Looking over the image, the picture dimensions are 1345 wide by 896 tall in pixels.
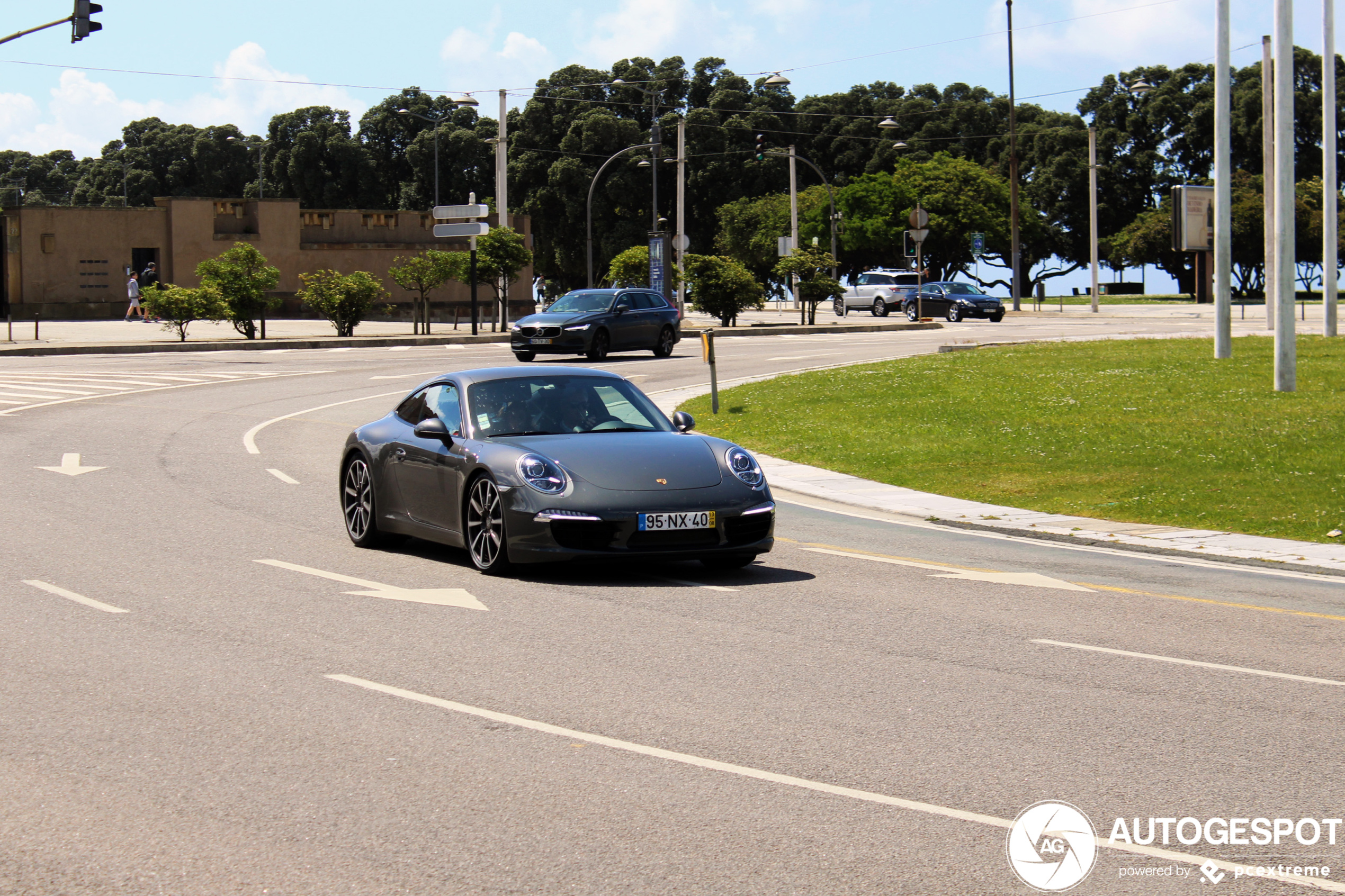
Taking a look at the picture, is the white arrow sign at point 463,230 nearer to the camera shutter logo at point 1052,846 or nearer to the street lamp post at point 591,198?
the street lamp post at point 591,198

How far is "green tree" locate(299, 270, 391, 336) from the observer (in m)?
45.1

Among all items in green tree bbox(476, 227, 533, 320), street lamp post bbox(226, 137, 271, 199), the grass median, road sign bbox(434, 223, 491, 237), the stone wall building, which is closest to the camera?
the grass median

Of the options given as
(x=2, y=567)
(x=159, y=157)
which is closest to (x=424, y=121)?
(x=159, y=157)

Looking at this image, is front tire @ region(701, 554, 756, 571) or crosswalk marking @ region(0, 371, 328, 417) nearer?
front tire @ region(701, 554, 756, 571)

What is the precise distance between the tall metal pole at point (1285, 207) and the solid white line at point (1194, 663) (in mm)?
13652

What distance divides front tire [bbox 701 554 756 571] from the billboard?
18.4m

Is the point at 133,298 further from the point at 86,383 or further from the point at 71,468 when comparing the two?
the point at 71,468

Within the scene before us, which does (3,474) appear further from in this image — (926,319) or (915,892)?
(926,319)

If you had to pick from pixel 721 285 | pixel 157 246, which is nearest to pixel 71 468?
pixel 721 285

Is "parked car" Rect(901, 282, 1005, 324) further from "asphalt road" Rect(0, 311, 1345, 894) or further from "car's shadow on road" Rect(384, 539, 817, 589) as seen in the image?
"asphalt road" Rect(0, 311, 1345, 894)

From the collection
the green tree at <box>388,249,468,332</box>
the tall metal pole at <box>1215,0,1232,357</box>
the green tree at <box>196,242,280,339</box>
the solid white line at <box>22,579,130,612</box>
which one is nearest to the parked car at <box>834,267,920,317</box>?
the green tree at <box>388,249,468,332</box>

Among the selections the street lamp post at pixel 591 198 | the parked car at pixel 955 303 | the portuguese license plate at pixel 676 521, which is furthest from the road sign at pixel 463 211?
the portuguese license plate at pixel 676 521

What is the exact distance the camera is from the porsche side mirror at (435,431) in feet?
35.0

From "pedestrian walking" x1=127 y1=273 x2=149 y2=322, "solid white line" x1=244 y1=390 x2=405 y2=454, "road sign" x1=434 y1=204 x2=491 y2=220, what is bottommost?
"solid white line" x1=244 y1=390 x2=405 y2=454
